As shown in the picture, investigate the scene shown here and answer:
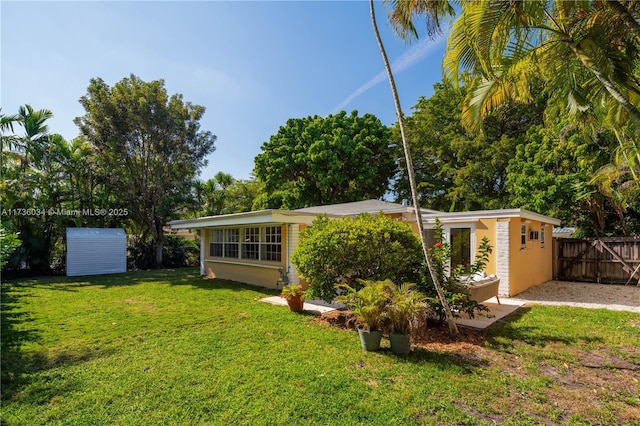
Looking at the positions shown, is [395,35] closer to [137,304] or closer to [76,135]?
[137,304]

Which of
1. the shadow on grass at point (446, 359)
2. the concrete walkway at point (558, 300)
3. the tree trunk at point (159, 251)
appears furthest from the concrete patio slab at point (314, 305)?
the tree trunk at point (159, 251)

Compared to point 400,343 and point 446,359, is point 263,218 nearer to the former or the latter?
point 400,343

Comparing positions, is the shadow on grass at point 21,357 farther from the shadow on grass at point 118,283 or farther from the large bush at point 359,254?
the shadow on grass at point 118,283

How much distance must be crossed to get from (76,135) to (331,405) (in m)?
18.7

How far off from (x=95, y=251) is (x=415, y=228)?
48.0ft

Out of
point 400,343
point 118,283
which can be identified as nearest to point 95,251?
point 118,283

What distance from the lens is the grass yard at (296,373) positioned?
327 centimetres

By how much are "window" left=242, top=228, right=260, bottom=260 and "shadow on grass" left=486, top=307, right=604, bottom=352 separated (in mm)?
7885

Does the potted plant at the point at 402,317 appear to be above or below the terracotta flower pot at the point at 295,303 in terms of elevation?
above

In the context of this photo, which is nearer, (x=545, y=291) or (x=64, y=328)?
(x=64, y=328)

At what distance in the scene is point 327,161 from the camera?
20047mm

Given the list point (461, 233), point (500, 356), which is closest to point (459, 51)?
point (500, 356)

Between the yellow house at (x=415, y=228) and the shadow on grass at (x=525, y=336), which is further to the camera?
the yellow house at (x=415, y=228)

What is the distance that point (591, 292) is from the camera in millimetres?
10328
